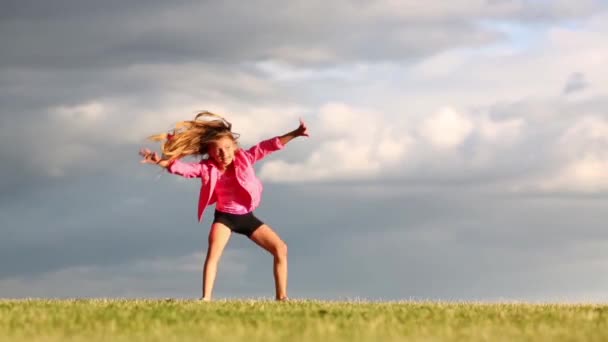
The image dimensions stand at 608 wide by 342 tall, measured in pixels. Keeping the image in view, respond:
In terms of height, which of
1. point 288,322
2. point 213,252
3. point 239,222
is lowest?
point 288,322

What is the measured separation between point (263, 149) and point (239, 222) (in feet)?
4.03

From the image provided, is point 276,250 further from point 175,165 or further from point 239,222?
point 175,165

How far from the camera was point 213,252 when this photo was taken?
1596 centimetres

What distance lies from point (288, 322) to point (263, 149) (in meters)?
5.04

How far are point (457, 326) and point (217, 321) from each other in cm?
277

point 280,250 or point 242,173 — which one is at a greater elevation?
point 242,173

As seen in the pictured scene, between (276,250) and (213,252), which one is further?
(276,250)

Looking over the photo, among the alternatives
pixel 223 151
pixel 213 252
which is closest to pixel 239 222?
pixel 213 252

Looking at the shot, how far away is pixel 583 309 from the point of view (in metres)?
14.9

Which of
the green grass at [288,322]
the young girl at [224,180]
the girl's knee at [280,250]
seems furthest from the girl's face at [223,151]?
the green grass at [288,322]

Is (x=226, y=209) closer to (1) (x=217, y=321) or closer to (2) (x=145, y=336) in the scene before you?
(1) (x=217, y=321)

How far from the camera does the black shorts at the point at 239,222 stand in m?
16.1

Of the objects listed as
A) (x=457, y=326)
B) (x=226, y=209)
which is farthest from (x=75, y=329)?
(x=226, y=209)

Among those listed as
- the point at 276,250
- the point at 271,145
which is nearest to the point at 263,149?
the point at 271,145
